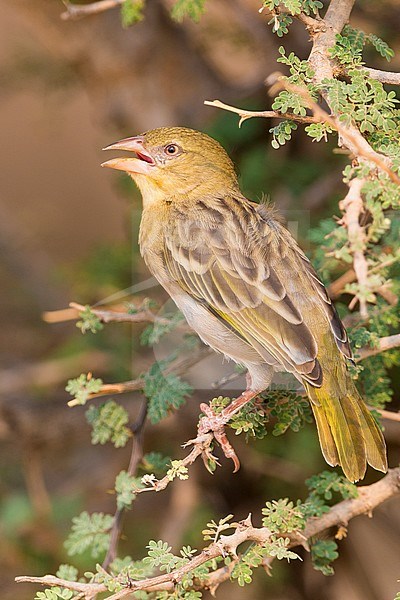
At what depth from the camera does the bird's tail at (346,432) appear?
1.94m

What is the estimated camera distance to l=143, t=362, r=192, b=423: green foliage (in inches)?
84.1

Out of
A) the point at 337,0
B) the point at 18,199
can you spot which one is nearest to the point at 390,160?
the point at 337,0

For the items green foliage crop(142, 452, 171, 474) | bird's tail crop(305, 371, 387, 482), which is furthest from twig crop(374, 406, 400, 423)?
green foliage crop(142, 452, 171, 474)

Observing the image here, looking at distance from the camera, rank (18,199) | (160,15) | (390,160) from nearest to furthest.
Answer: (390,160)
(160,15)
(18,199)

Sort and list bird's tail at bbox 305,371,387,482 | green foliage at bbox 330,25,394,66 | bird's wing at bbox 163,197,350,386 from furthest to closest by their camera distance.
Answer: bird's wing at bbox 163,197,350,386, bird's tail at bbox 305,371,387,482, green foliage at bbox 330,25,394,66

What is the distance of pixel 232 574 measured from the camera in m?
1.80

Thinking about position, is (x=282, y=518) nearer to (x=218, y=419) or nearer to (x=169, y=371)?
(x=218, y=419)

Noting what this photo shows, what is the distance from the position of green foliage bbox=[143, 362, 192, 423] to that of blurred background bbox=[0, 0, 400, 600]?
2.88ft

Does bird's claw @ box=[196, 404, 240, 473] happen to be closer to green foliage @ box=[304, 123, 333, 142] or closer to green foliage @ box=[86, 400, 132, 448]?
green foliage @ box=[86, 400, 132, 448]

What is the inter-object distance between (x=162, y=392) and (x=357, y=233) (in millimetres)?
711

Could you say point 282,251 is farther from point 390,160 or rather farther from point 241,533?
point 241,533

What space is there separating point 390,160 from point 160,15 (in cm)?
250

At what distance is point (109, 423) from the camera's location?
7.50 ft

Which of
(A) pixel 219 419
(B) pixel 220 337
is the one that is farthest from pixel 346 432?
(B) pixel 220 337
